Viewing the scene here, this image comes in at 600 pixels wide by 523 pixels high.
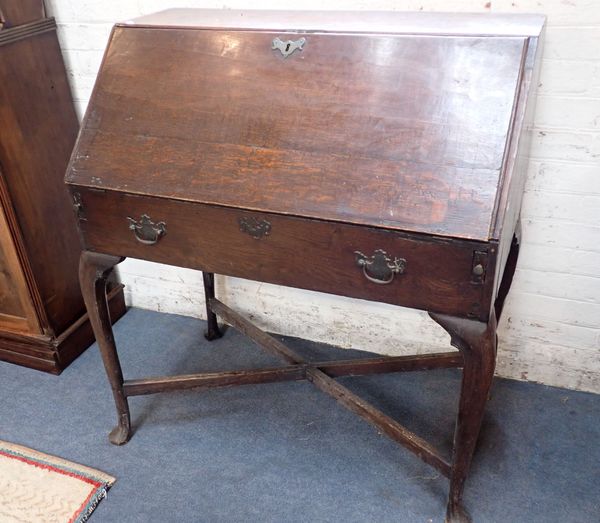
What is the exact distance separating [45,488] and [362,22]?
1.63m

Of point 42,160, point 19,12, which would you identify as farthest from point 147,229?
point 19,12

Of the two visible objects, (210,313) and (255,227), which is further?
(210,313)

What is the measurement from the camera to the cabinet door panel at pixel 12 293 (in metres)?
2.06

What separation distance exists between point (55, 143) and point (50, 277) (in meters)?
0.50

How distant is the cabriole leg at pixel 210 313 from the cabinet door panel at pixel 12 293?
0.64m

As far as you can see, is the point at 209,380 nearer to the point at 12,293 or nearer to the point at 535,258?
the point at 12,293

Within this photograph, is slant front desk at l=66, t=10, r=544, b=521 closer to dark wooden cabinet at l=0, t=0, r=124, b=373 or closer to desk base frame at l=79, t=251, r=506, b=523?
desk base frame at l=79, t=251, r=506, b=523

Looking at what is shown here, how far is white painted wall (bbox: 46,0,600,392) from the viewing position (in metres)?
1.68

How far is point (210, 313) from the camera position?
238 cm

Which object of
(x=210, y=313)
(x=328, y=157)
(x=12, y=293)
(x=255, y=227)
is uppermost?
(x=328, y=157)

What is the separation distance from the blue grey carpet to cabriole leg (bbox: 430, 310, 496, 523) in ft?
1.02

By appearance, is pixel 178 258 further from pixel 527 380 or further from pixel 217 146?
pixel 527 380

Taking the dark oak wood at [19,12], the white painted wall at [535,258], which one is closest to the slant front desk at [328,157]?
the white painted wall at [535,258]

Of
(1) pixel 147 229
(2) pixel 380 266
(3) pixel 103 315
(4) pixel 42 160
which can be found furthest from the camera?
(4) pixel 42 160
